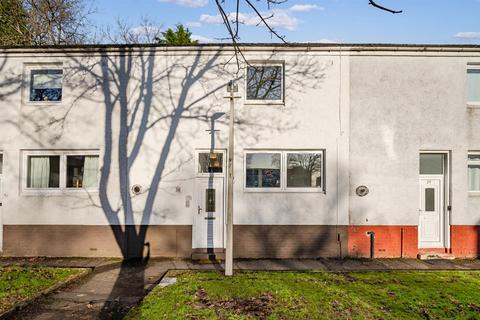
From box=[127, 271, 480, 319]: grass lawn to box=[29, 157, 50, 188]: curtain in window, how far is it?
5153 mm

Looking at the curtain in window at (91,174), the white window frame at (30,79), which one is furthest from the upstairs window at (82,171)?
the white window frame at (30,79)

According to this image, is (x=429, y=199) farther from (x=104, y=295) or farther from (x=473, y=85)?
(x=104, y=295)

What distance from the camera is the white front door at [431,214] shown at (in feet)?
36.1

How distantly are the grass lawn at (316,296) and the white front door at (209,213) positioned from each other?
6.38 feet

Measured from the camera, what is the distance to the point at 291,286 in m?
7.66

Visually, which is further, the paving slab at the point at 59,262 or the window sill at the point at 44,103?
the window sill at the point at 44,103

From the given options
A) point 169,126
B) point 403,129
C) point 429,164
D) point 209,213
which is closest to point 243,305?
point 209,213

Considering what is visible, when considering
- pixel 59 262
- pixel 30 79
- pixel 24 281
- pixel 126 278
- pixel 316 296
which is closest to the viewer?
pixel 316 296

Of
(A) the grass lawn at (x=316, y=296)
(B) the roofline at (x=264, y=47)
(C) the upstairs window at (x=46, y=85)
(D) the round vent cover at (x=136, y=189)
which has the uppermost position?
(B) the roofline at (x=264, y=47)

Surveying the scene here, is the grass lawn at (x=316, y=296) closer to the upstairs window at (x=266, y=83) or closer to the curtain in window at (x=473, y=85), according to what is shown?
the upstairs window at (x=266, y=83)

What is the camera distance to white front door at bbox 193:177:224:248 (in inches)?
424

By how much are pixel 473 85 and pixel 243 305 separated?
9.26 metres

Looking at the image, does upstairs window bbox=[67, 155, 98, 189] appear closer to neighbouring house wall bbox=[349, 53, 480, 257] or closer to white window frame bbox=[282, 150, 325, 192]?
white window frame bbox=[282, 150, 325, 192]

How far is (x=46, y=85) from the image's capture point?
11.2 m
